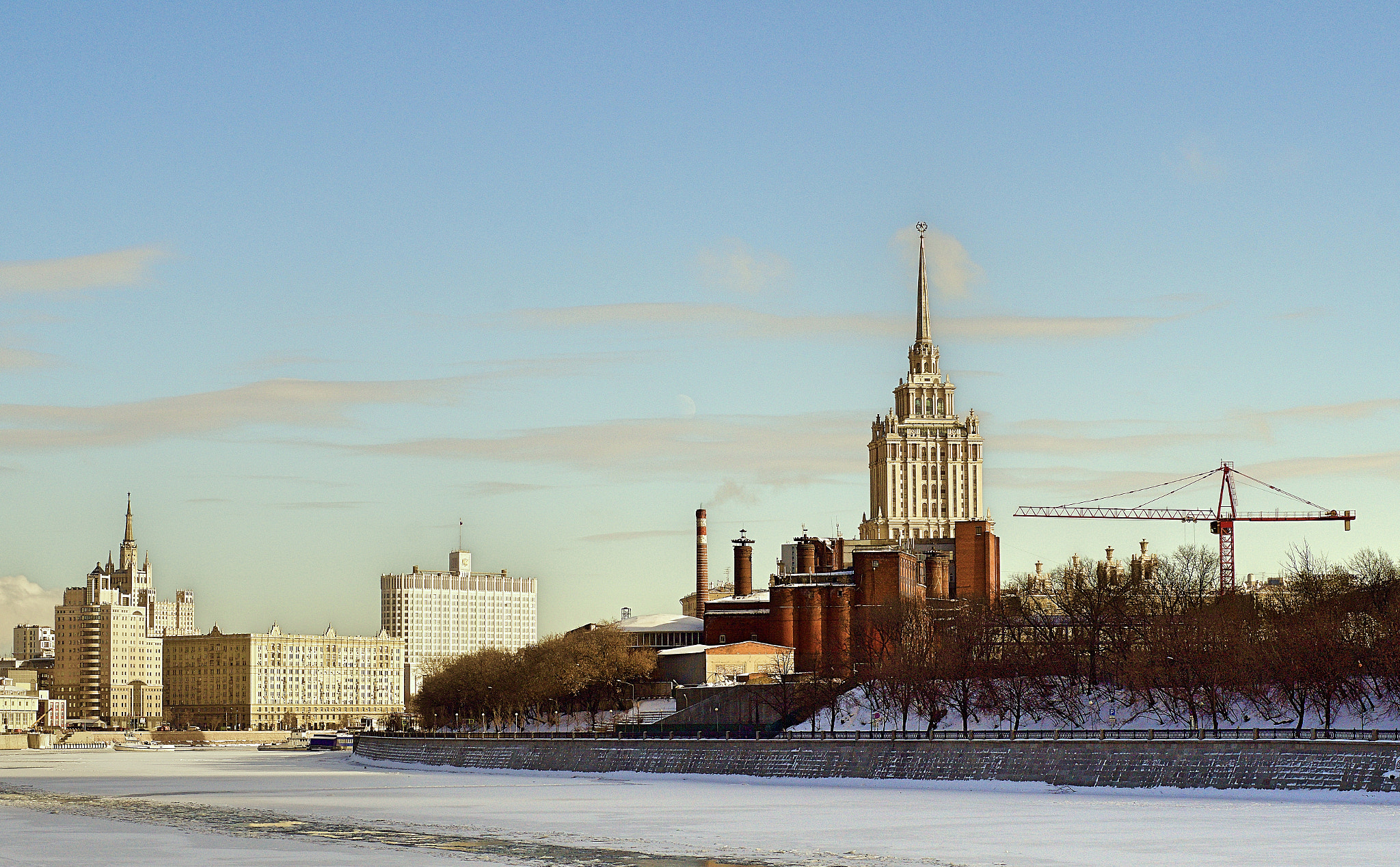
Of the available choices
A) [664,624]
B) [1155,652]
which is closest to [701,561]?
[664,624]

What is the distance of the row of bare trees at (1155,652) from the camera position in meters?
96.4

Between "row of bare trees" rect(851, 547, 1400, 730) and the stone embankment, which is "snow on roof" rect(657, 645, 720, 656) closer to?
"row of bare trees" rect(851, 547, 1400, 730)

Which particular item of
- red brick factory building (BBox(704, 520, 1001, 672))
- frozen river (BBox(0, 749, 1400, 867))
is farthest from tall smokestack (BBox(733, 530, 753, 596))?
frozen river (BBox(0, 749, 1400, 867))

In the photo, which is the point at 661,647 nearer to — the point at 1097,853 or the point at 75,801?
the point at 75,801

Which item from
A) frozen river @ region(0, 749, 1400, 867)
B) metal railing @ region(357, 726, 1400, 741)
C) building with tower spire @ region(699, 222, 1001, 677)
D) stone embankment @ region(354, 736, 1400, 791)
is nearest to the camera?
frozen river @ region(0, 749, 1400, 867)

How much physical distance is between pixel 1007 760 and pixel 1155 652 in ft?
67.8

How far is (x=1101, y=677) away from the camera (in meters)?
114

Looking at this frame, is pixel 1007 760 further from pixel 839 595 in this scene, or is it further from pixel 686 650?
pixel 686 650

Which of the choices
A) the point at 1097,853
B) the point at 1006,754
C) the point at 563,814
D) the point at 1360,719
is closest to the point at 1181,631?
the point at 1360,719

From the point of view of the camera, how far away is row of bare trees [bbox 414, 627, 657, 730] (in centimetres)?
15388

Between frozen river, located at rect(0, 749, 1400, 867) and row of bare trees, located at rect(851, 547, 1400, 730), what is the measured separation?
17.9 meters

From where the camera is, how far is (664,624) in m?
169

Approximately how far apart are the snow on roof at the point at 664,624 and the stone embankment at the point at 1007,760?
41347 millimetres

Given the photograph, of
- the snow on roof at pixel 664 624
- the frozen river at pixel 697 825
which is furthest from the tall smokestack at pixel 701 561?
the frozen river at pixel 697 825
